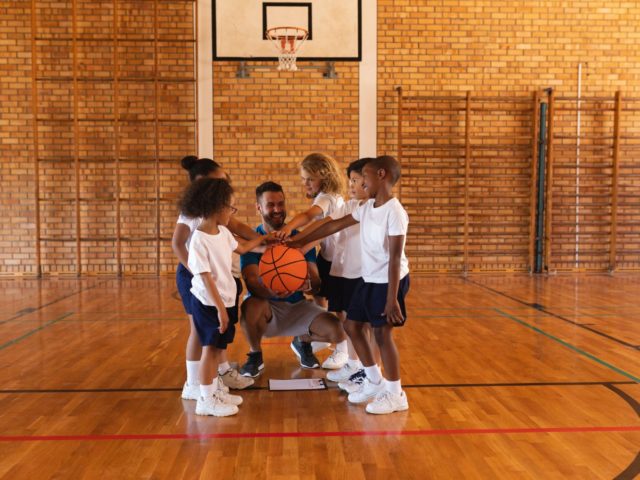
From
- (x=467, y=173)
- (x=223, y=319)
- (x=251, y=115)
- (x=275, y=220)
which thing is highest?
(x=251, y=115)

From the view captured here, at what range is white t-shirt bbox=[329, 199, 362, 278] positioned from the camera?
3.62 meters

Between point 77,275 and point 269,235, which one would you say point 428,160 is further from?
point 269,235

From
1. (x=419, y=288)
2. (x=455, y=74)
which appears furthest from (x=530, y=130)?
(x=419, y=288)

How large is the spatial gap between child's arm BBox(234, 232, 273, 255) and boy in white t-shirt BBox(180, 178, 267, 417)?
0.29 m

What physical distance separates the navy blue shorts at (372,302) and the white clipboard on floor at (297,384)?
0.62 metres

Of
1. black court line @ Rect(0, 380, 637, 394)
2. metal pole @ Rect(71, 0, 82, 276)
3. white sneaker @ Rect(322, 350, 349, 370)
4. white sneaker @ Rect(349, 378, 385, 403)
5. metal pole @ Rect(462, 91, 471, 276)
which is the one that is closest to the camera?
white sneaker @ Rect(349, 378, 385, 403)

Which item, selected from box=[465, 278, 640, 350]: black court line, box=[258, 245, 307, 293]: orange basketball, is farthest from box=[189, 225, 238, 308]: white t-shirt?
box=[465, 278, 640, 350]: black court line

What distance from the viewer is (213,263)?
10.1 ft

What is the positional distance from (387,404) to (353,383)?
0.42 m

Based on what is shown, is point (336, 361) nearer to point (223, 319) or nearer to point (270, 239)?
point (270, 239)

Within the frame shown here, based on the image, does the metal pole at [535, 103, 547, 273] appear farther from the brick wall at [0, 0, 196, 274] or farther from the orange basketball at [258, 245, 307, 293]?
the orange basketball at [258, 245, 307, 293]

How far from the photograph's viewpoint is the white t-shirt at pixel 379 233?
3049mm

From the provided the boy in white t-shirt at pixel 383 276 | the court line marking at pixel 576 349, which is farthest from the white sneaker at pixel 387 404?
the court line marking at pixel 576 349

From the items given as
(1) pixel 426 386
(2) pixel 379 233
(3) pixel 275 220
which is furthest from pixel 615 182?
(2) pixel 379 233
